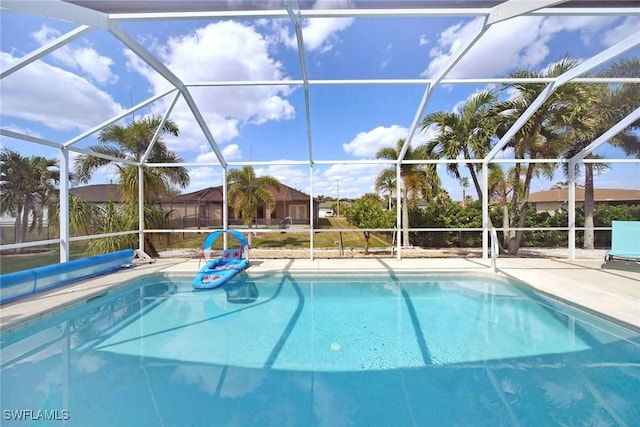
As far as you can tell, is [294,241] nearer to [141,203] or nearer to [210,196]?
[210,196]

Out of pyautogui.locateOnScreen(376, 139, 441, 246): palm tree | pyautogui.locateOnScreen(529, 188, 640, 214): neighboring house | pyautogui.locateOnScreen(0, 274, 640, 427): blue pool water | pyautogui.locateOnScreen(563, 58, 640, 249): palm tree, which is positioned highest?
pyautogui.locateOnScreen(563, 58, 640, 249): palm tree

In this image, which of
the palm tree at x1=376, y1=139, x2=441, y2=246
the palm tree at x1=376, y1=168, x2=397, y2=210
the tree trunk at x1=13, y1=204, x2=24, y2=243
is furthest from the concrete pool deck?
the palm tree at x1=376, y1=168, x2=397, y2=210

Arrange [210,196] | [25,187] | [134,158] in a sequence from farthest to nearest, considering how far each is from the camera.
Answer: [210,196] → [134,158] → [25,187]

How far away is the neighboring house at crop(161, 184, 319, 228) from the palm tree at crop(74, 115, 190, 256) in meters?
0.57

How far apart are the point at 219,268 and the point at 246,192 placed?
19.4ft

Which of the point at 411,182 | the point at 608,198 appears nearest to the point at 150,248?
the point at 411,182

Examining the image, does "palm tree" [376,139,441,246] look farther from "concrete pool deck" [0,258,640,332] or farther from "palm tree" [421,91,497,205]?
"concrete pool deck" [0,258,640,332]

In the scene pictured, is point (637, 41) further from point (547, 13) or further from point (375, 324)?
point (375, 324)

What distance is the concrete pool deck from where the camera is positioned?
405 cm

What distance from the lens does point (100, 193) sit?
8.19 meters

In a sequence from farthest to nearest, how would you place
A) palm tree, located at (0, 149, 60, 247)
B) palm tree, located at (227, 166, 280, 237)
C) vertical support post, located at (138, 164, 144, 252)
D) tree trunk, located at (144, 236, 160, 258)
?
palm tree, located at (227, 166, 280, 237)
tree trunk, located at (144, 236, 160, 258)
vertical support post, located at (138, 164, 144, 252)
palm tree, located at (0, 149, 60, 247)

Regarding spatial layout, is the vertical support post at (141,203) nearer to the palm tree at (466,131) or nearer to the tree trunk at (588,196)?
the palm tree at (466,131)

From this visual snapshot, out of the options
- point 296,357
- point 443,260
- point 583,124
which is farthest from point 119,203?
point 583,124

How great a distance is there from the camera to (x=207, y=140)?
22.6ft
